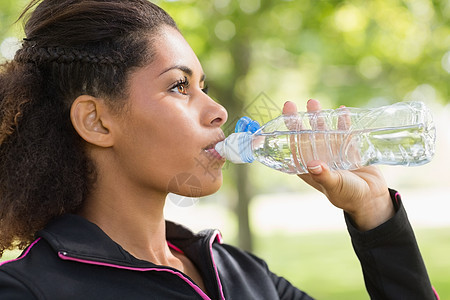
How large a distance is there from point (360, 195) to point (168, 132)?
671 millimetres

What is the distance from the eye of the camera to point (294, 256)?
1445cm

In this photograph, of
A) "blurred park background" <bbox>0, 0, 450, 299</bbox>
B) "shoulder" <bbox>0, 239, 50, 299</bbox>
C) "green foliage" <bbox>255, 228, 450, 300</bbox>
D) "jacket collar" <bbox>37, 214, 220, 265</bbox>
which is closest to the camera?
"shoulder" <bbox>0, 239, 50, 299</bbox>

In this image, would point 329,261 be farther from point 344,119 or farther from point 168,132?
point 168,132

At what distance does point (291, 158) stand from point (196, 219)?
19020mm

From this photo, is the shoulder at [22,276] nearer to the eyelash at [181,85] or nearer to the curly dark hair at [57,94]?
the curly dark hair at [57,94]

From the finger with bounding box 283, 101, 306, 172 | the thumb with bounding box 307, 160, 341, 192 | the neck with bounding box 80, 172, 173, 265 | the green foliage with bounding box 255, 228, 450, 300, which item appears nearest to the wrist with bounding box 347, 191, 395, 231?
A: the thumb with bounding box 307, 160, 341, 192

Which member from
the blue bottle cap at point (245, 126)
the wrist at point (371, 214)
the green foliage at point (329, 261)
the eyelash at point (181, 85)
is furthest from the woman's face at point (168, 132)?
the green foliage at point (329, 261)

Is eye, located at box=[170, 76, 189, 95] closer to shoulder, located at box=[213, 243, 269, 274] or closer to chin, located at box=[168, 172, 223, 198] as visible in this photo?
chin, located at box=[168, 172, 223, 198]

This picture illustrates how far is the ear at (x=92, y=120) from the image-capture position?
1.86 m

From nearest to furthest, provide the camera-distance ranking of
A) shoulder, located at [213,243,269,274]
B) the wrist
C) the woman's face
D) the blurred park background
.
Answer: the woman's face → the wrist → shoulder, located at [213,243,269,274] → the blurred park background

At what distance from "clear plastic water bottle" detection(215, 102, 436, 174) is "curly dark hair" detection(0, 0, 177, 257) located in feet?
1.46

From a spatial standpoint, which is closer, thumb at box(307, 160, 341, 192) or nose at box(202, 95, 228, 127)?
thumb at box(307, 160, 341, 192)

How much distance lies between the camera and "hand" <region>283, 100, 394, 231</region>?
1.89 meters

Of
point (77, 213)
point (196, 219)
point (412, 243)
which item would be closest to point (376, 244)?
point (412, 243)
